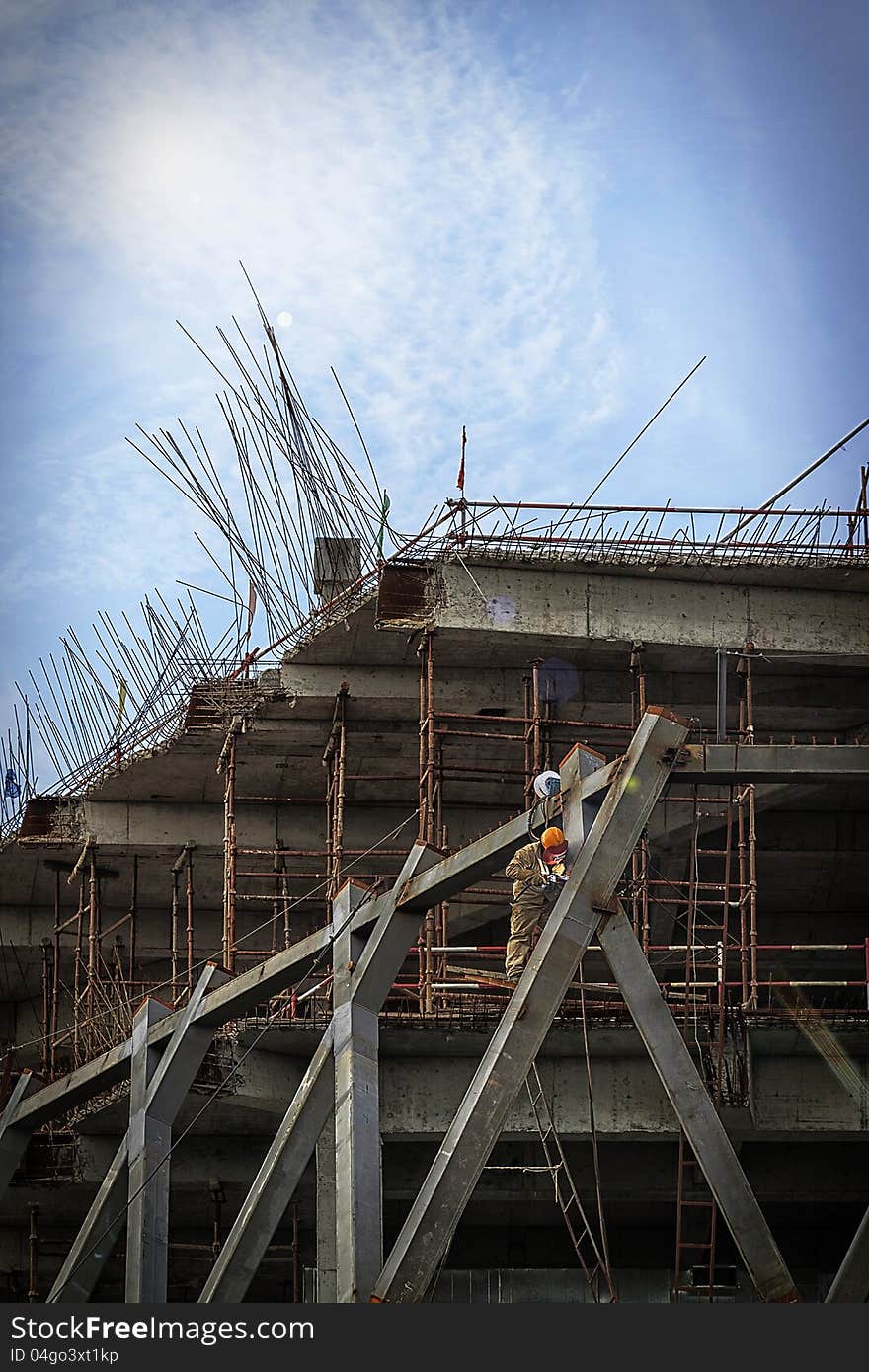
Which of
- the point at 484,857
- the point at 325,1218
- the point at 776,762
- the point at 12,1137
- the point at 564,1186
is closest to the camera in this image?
the point at 776,762

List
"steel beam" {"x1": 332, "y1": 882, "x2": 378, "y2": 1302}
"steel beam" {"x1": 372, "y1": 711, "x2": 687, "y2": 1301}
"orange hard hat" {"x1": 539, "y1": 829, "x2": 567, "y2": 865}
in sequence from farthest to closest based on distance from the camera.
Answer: "steel beam" {"x1": 332, "y1": 882, "x2": 378, "y2": 1302}
"orange hard hat" {"x1": 539, "y1": 829, "x2": 567, "y2": 865}
"steel beam" {"x1": 372, "y1": 711, "x2": 687, "y2": 1301}

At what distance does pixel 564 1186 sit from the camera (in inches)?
1021

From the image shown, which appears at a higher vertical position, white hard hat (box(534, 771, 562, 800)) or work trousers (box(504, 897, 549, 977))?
white hard hat (box(534, 771, 562, 800))

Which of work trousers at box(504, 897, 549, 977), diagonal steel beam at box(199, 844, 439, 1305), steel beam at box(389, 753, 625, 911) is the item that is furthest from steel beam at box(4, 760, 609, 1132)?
work trousers at box(504, 897, 549, 977)

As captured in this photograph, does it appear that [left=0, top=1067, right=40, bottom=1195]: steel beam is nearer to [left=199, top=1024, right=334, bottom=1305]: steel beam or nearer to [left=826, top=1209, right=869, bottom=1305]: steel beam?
[left=199, top=1024, right=334, bottom=1305]: steel beam

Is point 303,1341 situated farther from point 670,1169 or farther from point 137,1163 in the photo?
point 670,1169

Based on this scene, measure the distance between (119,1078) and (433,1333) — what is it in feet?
41.1

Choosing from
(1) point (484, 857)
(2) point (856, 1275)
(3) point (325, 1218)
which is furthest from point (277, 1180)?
(2) point (856, 1275)

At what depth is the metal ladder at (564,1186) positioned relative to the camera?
1822 centimetres

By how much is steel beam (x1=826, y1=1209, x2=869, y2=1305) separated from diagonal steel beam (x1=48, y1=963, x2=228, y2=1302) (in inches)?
329

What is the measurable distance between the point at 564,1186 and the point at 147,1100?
252 inches

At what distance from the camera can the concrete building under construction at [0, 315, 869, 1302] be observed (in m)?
16.1

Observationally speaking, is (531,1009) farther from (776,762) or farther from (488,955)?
(488,955)

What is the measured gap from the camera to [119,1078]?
997 inches
